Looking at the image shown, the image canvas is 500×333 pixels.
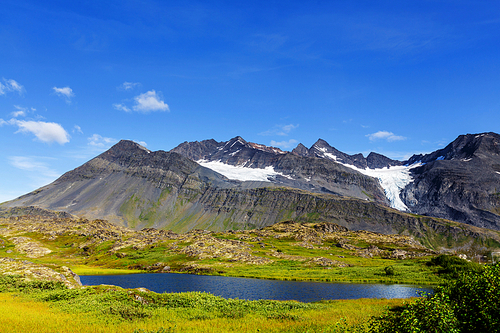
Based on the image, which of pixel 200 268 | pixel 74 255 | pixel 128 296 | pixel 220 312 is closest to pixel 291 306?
pixel 220 312

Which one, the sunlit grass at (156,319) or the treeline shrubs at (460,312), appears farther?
the sunlit grass at (156,319)

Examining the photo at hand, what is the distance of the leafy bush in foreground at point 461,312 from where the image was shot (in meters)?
17.0

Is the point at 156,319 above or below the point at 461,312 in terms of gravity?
below

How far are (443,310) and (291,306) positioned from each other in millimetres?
35060

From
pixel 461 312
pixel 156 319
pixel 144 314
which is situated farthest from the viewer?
pixel 144 314

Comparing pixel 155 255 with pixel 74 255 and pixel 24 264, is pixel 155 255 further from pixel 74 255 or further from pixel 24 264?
pixel 24 264

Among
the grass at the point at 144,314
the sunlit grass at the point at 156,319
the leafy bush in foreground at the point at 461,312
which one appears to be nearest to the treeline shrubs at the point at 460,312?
the leafy bush in foreground at the point at 461,312

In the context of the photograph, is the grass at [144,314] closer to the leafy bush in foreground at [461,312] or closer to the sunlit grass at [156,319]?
the sunlit grass at [156,319]

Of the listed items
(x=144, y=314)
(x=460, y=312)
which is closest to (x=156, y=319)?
(x=144, y=314)

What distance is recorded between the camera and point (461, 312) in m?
20.4

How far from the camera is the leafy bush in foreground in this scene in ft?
55.8

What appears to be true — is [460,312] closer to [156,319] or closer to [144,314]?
[156,319]

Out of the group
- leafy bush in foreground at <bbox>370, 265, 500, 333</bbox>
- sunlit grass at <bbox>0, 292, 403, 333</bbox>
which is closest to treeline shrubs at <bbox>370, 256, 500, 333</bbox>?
leafy bush in foreground at <bbox>370, 265, 500, 333</bbox>

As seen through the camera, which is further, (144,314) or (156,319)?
(144,314)
